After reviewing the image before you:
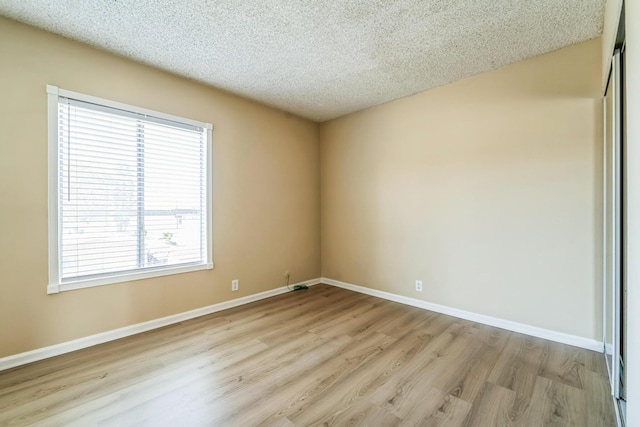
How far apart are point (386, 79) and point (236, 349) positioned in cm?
312

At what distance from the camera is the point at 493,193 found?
9.08 feet

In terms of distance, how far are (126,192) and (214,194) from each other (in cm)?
87

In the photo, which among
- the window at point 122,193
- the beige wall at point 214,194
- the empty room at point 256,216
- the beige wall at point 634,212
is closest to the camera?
the beige wall at point 634,212

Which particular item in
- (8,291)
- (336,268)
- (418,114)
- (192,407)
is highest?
(418,114)

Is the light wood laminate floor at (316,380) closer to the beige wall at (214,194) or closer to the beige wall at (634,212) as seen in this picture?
the beige wall at (214,194)

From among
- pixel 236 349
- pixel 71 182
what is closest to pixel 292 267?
pixel 236 349

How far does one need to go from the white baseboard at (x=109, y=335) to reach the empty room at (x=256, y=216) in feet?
0.05

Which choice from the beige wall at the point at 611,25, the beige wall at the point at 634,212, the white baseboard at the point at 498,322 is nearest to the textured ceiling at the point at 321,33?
the beige wall at the point at 611,25

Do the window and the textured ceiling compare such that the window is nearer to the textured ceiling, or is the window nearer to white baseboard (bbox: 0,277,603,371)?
white baseboard (bbox: 0,277,603,371)

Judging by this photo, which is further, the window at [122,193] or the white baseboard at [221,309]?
the window at [122,193]

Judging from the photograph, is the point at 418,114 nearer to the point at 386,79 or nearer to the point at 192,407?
the point at 386,79

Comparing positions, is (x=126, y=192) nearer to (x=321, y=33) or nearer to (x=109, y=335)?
(x=109, y=335)

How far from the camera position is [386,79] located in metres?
3.01

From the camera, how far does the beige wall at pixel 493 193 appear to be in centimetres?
232
